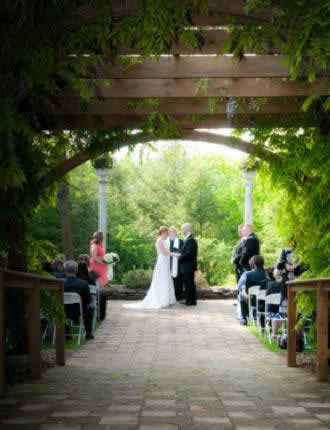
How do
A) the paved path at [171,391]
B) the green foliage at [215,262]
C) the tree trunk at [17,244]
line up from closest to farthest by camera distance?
the paved path at [171,391]
the tree trunk at [17,244]
the green foliage at [215,262]

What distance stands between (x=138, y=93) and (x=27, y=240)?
1916 millimetres

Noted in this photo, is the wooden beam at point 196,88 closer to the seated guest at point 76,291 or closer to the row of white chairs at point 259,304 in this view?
the row of white chairs at point 259,304

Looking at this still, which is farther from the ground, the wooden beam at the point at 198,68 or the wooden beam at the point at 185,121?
the wooden beam at the point at 198,68

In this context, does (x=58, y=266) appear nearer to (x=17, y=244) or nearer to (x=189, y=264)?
(x=189, y=264)

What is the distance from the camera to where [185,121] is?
8930mm

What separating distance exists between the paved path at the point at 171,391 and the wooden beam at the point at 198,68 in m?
2.61

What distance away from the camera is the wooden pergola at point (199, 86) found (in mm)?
6406

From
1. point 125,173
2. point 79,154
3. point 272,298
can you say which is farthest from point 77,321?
point 125,173

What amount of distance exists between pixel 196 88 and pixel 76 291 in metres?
5.04

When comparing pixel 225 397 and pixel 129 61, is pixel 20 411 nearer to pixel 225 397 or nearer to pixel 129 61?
pixel 225 397

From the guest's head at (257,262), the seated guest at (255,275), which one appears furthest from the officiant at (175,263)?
the guest's head at (257,262)

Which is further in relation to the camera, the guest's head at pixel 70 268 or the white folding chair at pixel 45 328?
the guest's head at pixel 70 268

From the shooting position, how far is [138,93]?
7.17 meters

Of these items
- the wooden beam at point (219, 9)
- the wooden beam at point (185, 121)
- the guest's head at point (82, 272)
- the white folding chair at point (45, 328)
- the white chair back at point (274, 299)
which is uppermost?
the wooden beam at point (219, 9)
